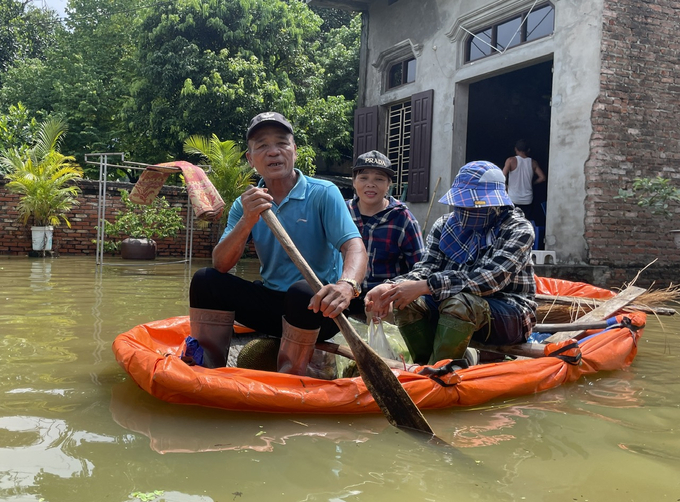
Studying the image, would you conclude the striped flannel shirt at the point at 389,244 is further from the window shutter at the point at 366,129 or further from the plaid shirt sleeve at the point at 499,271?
the window shutter at the point at 366,129

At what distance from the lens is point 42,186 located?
10.9 metres

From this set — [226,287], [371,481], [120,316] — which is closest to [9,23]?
[120,316]

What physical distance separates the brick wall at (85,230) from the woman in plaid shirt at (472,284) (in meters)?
10.3

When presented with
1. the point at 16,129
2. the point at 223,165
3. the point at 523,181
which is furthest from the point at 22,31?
the point at 523,181

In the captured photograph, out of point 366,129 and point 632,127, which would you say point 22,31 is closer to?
point 366,129

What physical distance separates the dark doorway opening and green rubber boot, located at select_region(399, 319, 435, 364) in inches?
310

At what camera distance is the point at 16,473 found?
5.67 feet

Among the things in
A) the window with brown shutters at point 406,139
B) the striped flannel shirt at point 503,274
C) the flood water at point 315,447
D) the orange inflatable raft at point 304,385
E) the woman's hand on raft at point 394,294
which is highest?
the window with brown shutters at point 406,139

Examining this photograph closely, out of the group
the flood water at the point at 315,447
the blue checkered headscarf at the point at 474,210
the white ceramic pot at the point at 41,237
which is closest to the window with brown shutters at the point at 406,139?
the white ceramic pot at the point at 41,237

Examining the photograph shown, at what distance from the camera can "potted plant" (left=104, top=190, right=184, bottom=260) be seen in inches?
452

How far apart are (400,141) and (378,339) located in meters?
7.85

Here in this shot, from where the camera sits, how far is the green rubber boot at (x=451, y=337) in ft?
9.27

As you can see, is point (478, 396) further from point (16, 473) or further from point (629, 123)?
point (629, 123)

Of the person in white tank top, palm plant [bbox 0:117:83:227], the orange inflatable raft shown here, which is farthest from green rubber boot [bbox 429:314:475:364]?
palm plant [bbox 0:117:83:227]
